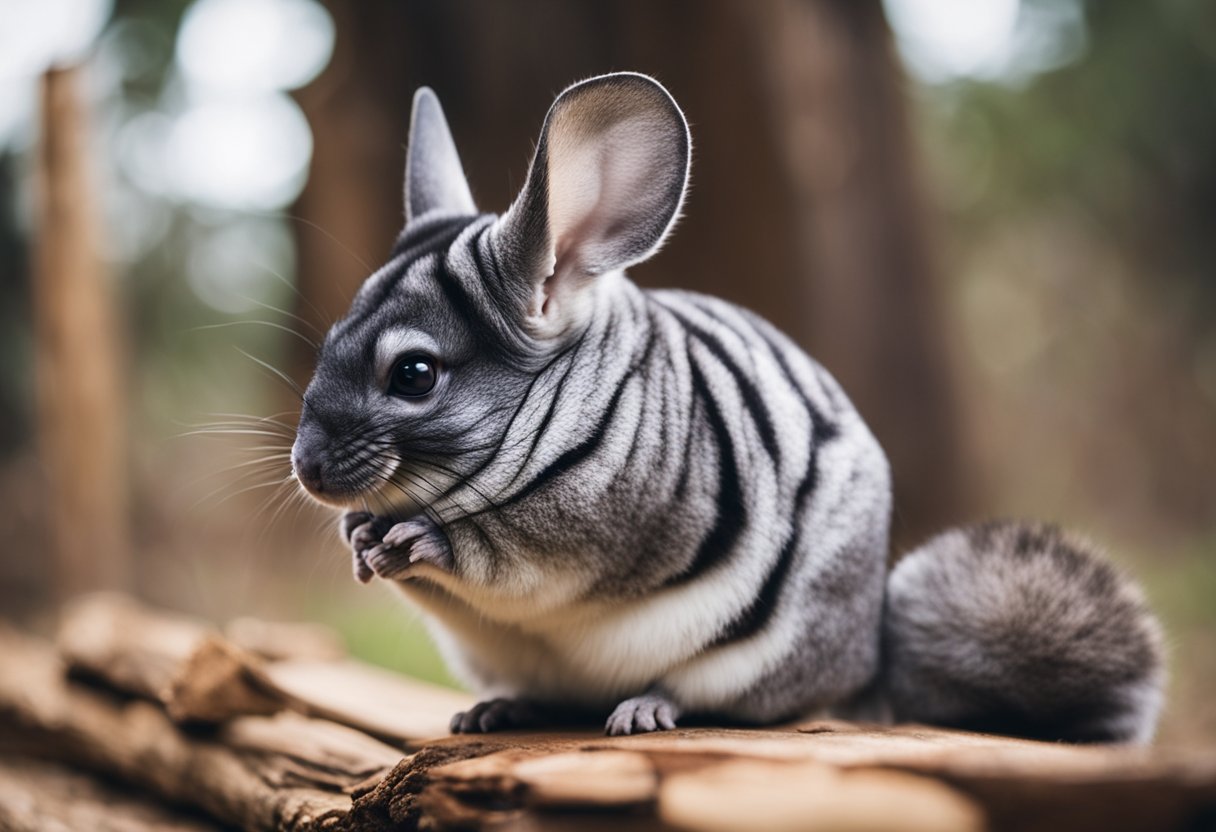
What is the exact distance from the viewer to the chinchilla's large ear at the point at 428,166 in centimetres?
382

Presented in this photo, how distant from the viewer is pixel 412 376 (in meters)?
3.06

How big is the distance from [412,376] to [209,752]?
1897mm

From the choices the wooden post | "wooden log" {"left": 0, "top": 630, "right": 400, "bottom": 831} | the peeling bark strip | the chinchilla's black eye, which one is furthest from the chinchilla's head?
the wooden post

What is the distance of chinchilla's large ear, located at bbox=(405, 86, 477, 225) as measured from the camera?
12.5ft

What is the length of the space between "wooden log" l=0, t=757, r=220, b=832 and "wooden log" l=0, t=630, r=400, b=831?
68mm

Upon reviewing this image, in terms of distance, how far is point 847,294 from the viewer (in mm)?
7105

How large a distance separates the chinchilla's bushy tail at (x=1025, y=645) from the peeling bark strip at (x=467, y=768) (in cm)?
40

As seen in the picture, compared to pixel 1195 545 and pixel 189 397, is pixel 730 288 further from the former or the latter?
pixel 189 397

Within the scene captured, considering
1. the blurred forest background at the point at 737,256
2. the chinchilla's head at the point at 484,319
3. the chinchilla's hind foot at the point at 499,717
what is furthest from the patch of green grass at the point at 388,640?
the chinchilla's head at the point at 484,319

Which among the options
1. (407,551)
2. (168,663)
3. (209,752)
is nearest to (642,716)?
(407,551)

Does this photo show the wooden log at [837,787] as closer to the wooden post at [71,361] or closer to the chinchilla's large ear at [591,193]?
the chinchilla's large ear at [591,193]

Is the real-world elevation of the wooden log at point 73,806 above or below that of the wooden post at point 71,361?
below

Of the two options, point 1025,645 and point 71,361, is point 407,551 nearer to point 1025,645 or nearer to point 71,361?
point 1025,645

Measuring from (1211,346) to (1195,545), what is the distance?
3.78m
